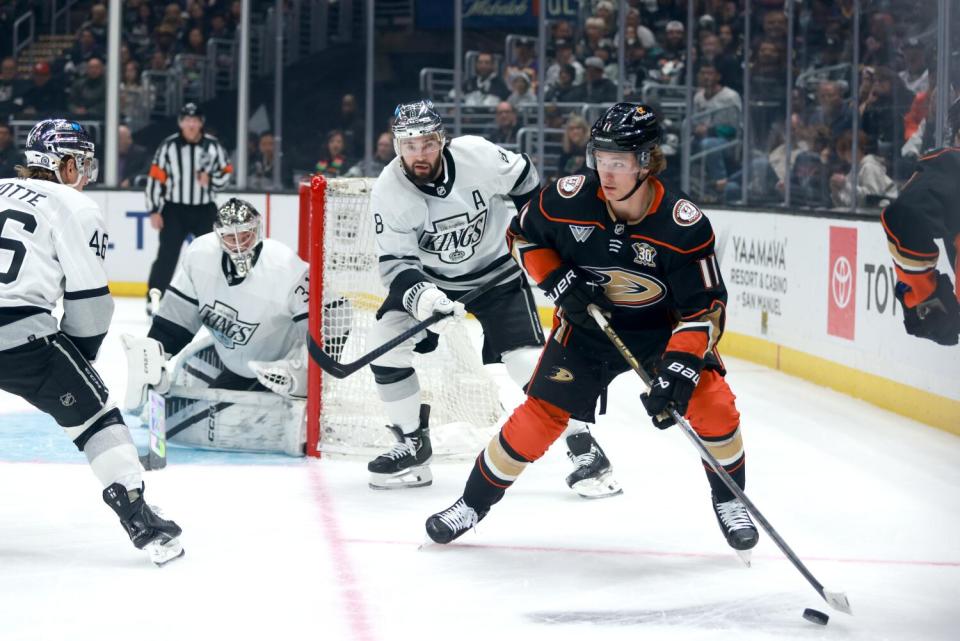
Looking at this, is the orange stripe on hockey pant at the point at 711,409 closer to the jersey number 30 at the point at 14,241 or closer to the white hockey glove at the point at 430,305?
the white hockey glove at the point at 430,305

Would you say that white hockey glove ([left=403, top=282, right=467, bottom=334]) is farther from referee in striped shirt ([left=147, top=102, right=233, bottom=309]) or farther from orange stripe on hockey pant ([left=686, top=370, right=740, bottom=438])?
referee in striped shirt ([left=147, top=102, right=233, bottom=309])

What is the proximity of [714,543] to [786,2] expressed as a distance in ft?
13.4

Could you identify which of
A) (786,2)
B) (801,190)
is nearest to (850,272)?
(801,190)

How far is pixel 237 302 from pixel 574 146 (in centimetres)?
421

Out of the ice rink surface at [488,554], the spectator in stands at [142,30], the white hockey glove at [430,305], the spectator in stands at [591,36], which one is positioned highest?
the spectator in stands at [142,30]

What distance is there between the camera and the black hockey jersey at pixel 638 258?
9.24 feet

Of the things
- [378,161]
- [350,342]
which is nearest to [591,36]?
[378,161]

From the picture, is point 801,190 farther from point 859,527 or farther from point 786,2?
point 859,527

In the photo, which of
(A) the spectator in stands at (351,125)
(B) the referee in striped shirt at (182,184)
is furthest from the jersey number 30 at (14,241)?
(A) the spectator in stands at (351,125)

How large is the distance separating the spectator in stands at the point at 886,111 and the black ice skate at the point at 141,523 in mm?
3201

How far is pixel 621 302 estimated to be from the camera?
2988 millimetres

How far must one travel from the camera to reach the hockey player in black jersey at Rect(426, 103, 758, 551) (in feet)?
9.16

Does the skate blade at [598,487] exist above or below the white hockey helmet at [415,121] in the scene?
below

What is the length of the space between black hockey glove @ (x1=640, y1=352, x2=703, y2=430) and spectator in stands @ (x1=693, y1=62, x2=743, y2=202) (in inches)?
181
